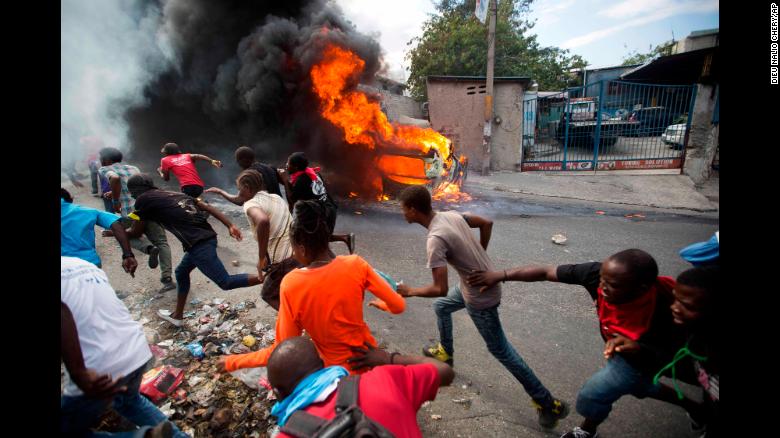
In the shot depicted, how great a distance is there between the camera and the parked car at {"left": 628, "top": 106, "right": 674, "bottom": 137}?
34.4 ft

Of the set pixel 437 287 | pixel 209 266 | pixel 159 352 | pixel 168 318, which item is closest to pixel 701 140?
pixel 437 287

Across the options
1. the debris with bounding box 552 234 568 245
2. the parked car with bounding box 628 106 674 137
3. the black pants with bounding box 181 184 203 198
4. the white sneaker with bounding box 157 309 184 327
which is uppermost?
the parked car with bounding box 628 106 674 137

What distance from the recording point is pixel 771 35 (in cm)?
185

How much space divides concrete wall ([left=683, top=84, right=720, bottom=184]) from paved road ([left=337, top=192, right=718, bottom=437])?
399 cm

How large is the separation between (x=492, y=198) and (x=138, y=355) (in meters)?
8.20

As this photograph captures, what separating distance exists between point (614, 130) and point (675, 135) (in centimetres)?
156

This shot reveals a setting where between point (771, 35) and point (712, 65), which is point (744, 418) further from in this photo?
point (712, 65)

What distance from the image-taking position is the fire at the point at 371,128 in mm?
9102

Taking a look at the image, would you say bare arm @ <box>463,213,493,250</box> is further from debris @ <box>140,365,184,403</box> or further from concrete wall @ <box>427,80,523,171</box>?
concrete wall @ <box>427,80,523,171</box>

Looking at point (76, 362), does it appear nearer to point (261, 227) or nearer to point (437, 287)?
point (261, 227)

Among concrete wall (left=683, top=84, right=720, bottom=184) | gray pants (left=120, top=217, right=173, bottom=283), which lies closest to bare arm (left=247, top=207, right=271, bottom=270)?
gray pants (left=120, top=217, right=173, bottom=283)

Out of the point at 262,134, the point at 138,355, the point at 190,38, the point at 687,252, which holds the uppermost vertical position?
the point at 190,38

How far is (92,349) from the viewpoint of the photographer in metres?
1.67

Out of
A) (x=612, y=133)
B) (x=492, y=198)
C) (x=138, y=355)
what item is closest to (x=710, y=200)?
(x=612, y=133)
